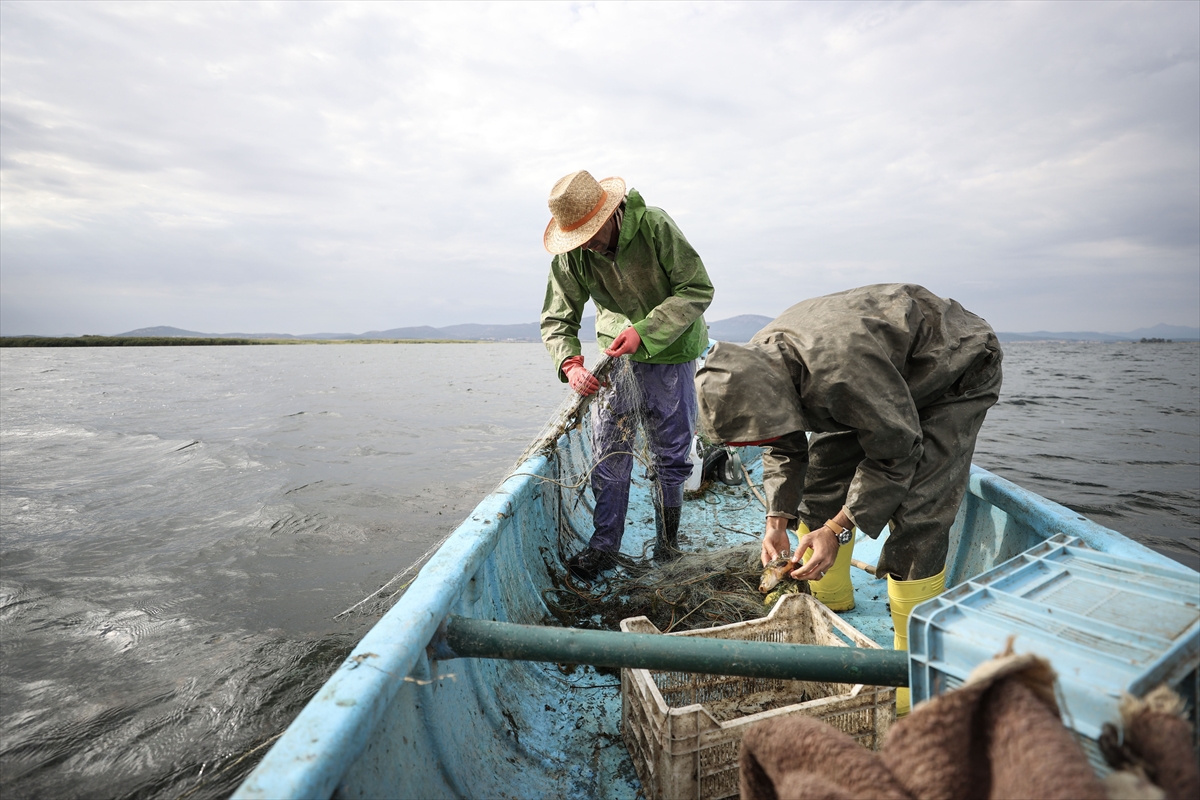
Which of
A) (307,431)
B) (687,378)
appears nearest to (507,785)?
(687,378)

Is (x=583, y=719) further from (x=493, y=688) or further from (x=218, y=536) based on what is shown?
(x=218, y=536)

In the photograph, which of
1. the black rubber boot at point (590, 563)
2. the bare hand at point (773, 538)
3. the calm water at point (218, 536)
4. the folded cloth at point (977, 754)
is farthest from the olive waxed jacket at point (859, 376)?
the calm water at point (218, 536)

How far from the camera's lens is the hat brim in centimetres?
304

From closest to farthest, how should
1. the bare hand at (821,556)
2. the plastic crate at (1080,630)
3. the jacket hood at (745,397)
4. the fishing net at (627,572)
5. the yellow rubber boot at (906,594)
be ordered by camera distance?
the plastic crate at (1080,630) < the jacket hood at (745,397) < the bare hand at (821,556) < the yellow rubber boot at (906,594) < the fishing net at (627,572)

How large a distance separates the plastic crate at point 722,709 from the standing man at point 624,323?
3.92 feet

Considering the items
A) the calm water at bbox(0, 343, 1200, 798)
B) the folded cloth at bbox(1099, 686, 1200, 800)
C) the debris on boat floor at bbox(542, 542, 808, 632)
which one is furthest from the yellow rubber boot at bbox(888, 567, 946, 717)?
the calm water at bbox(0, 343, 1200, 798)

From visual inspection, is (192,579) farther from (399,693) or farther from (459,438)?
(459,438)

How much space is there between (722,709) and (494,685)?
85 cm

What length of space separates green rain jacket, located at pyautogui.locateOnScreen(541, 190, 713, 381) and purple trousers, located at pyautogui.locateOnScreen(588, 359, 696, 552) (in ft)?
0.43

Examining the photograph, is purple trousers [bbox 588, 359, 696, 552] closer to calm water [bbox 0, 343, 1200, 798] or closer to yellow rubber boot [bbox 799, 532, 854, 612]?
yellow rubber boot [bbox 799, 532, 854, 612]

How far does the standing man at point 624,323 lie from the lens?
10.3ft

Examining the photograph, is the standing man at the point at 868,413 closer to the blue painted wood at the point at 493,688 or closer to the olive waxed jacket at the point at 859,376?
the olive waxed jacket at the point at 859,376

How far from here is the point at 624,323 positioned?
11.6 ft

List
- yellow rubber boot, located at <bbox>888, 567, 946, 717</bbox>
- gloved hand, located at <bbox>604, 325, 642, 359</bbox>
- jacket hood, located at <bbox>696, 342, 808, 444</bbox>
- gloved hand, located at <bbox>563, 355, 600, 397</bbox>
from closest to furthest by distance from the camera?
jacket hood, located at <bbox>696, 342, 808, 444</bbox> → yellow rubber boot, located at <bbox>888, 567, 946, 717</bbox> → gloved hand, located at <bbox>604, 325, 642, 359</bbox> → gloved hand, located at <bbox>563, 355, 600, 397</bbox>
